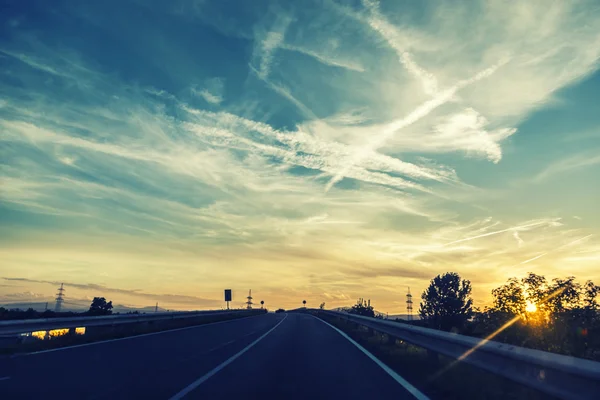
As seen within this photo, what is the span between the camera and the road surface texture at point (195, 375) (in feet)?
27.0

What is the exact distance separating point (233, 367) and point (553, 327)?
12.8m

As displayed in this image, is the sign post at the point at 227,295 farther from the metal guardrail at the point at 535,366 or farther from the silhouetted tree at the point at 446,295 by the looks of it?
the metal guardrail at the point at 535,366

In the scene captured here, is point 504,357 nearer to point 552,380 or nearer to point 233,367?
point 552,380

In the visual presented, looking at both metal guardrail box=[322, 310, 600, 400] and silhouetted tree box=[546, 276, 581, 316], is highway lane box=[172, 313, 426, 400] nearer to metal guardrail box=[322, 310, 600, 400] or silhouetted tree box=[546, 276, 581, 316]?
metal guardrail box=[322, 310, 600, 400]

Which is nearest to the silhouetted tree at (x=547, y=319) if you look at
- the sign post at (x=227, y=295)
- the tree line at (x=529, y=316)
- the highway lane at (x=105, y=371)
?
the tree line at (x=529, y=316)

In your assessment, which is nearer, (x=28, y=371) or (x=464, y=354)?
(x=464, y=354)

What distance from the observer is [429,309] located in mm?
97375

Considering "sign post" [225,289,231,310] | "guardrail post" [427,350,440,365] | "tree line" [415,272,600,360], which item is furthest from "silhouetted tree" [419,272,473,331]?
"guardrail post" [427,350,440,365]

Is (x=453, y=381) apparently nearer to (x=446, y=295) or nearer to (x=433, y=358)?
(x=433, y=358)

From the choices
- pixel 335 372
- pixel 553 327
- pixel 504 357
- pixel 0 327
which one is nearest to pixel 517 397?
pixel 504 357

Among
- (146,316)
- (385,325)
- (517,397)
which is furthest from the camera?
(146,316)

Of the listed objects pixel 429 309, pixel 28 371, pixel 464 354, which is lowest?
pixel 28 371

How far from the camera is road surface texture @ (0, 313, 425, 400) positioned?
8.24 m

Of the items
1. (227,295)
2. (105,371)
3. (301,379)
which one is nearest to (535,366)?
(301,379)
